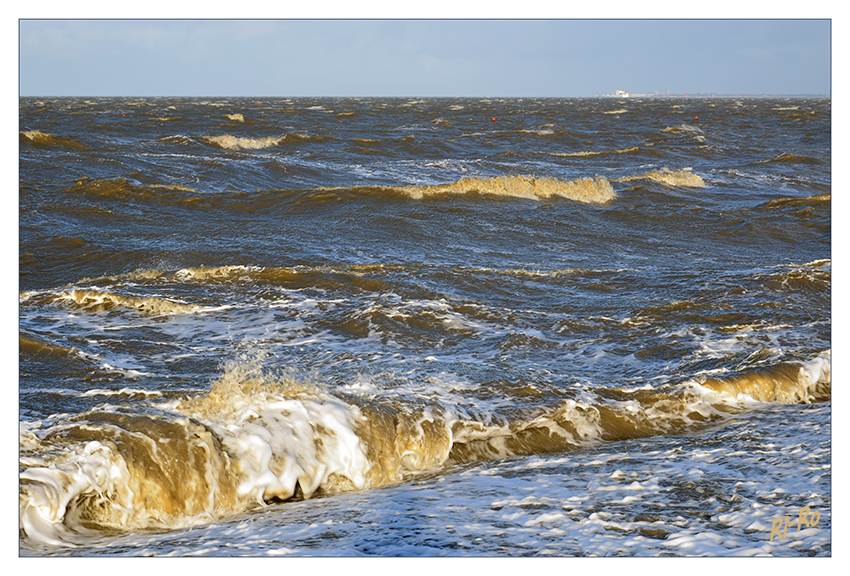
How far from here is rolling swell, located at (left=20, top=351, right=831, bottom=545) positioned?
13.0 feet

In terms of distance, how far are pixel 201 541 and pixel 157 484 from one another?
0.69 metres

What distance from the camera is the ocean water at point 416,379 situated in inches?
147

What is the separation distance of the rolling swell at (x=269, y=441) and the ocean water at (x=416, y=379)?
17mm

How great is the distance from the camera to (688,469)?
434cm

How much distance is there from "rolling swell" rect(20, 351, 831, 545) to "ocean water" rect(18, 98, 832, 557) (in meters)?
0.02

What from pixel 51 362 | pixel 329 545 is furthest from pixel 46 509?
pixel 51 362
